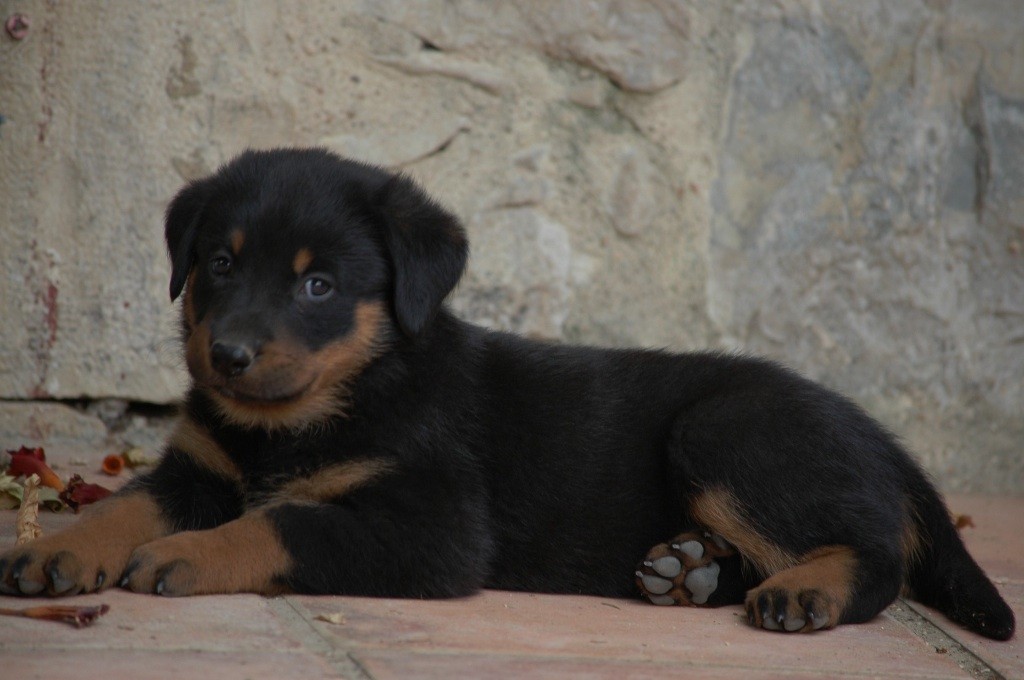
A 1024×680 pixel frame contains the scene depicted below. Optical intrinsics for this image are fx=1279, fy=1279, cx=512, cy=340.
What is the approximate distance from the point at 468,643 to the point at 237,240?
1198mm

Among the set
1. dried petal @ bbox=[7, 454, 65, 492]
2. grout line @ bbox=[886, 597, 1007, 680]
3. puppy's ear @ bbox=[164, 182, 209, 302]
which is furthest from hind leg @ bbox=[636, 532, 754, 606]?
dried petal @ bbox=[7, 454, 65, 492]

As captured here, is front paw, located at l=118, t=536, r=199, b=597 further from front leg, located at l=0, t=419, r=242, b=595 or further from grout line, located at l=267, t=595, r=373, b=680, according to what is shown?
grout line, located at l=267, t=595, r=373, b=680

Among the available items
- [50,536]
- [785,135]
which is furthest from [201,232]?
[785,135]

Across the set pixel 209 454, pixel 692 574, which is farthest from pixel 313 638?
pixel 692 574

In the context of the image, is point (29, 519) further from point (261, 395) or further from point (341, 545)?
point (341, 545)

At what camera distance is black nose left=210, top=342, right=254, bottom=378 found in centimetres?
297

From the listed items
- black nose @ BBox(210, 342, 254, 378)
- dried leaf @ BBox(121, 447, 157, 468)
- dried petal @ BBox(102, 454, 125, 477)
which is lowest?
dried leaf @ BBox(121, 447, 157, 468)

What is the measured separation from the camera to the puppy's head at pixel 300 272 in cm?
311

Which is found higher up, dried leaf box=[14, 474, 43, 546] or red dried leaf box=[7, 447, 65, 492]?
dried leaf box=[14, 474, 43, 546]

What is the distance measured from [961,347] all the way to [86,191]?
3417 millimetres

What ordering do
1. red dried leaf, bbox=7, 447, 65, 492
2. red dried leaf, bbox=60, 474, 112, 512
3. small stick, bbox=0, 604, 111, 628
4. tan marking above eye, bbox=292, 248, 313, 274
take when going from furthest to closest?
red dried leaf, bbox=7, 447, 65, 492 < red dried leaf, bbox=60, 474, 112, 512 < tan marking above eye, bbox=292, 248, 313, 274 < small stick, bbox=0, 604, 111, 628

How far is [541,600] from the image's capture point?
3.33 metres

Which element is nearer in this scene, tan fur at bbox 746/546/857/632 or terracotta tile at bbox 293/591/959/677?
terracotta tile at bbox 293/591/959/677

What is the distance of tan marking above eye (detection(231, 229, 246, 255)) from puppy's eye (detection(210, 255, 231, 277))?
5 cm
